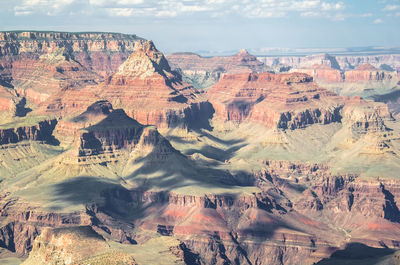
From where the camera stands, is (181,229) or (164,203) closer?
(181,229)

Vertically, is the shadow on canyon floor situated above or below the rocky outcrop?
below

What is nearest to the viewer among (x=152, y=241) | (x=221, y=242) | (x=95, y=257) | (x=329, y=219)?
(x=95, y=257)

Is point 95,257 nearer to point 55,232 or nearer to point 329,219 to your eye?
point 55,232

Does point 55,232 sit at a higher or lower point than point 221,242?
higher

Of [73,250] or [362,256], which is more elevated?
[73,250]

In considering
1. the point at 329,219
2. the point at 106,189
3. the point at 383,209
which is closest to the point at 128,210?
the point at 106,189

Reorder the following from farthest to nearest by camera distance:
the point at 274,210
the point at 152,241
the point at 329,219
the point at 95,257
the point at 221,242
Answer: the point at 329,219, the point at 274,210, the point at 221,242, the point at 152,241, the point at 95,257

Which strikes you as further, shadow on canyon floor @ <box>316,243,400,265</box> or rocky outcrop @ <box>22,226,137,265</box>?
shadow on canyon floor @ <box>316,243,400,265</box>

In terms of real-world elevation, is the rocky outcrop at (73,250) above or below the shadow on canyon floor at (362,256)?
above

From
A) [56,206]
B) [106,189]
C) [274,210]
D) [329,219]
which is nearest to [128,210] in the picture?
[106,189]

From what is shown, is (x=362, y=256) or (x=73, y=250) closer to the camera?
(x=73, y=250)

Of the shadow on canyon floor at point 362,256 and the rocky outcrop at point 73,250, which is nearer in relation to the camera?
the rocky outcrop at point 73,250
